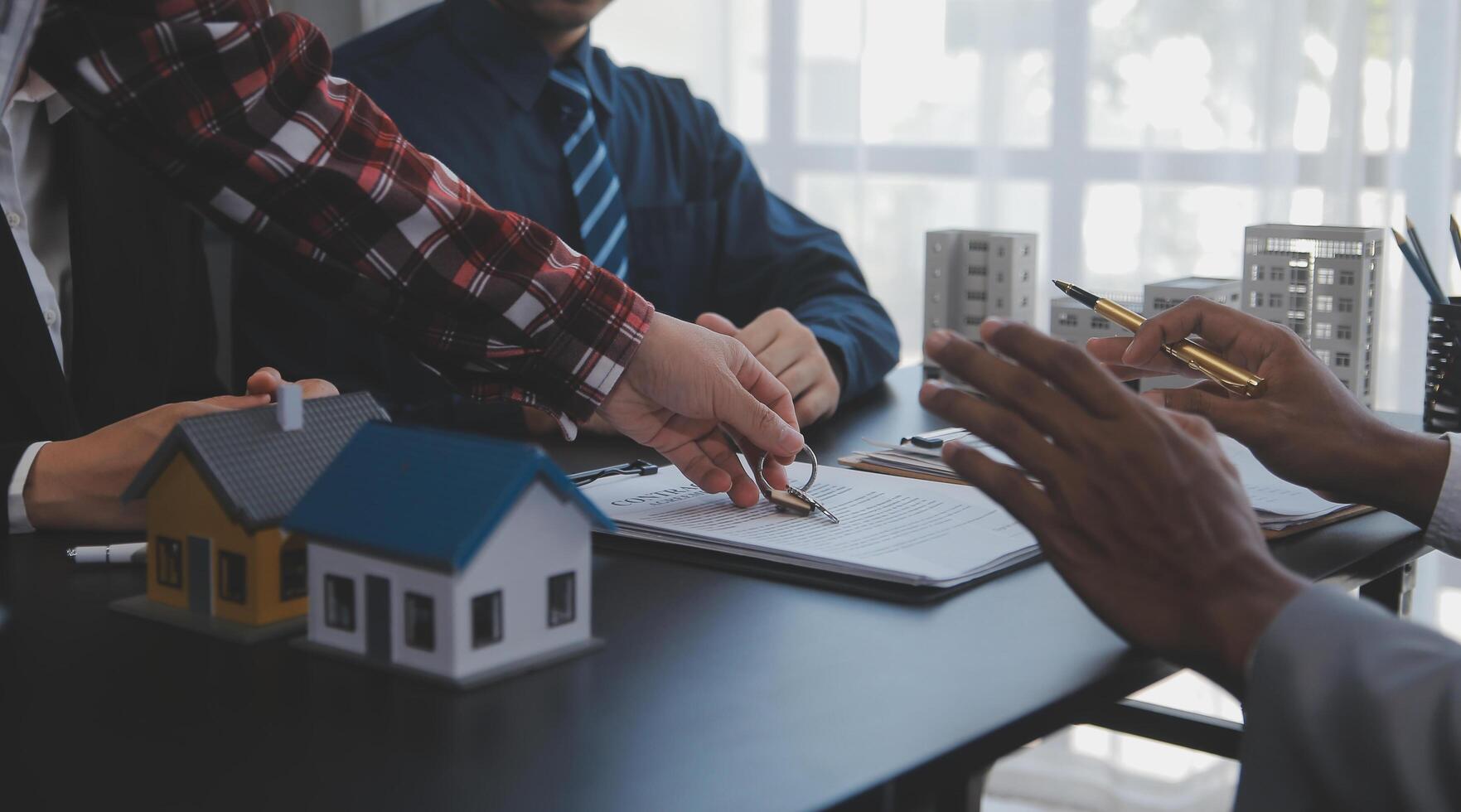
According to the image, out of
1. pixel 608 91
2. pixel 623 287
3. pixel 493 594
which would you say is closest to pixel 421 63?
pixel 608 91

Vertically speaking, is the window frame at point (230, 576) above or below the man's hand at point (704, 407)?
below

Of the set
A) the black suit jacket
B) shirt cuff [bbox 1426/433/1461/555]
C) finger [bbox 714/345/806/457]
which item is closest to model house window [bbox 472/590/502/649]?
finger [bbox 714/345/806/457]

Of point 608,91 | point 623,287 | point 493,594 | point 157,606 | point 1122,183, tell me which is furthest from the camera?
point 1122,183

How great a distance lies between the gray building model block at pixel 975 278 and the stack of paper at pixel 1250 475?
48 cm

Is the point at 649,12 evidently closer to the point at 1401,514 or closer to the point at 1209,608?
the point at 1401,514

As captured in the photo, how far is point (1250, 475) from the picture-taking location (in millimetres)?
1188

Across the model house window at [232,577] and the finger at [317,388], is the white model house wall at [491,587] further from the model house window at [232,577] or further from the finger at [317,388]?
the finger at [317,388]

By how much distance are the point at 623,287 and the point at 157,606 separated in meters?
0.41

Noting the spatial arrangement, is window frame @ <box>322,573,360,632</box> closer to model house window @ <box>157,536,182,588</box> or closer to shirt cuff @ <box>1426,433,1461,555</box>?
model house window @ <box>157,536,182,588</box>

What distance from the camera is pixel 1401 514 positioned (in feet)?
3.48

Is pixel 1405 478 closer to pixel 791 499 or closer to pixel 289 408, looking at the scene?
pixel 791 499

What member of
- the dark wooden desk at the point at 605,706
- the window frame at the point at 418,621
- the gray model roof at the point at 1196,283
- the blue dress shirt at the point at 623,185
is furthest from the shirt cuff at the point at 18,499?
the gray model roof at the point at 1196,283

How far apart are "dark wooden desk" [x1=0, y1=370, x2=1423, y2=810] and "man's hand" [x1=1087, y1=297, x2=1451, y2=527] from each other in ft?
0.95

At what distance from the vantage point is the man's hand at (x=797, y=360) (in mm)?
1469
